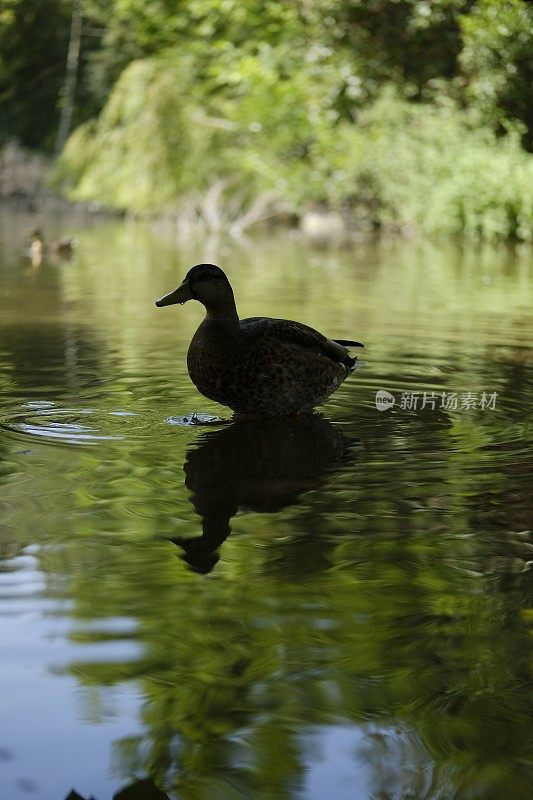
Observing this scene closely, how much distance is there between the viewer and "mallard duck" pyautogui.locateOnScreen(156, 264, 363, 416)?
6.18m

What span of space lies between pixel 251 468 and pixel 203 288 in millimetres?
1310

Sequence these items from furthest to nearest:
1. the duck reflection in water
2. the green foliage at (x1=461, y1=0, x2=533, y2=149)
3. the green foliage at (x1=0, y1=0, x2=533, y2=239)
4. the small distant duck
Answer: the green foliage at (x1=0, y1=0, x2=533, y2=239) < the green foliage at (x1=461, y1=0, x2=533, y2=149) < the small distant duck < the duck reflection in water

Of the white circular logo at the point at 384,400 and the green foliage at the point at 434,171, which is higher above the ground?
the green foliage at the point at 434,171

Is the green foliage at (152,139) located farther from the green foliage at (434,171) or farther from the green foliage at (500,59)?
the green foliage at (500,59)

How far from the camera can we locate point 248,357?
243 inches

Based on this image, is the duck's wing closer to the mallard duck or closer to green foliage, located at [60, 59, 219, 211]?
the mallard duck

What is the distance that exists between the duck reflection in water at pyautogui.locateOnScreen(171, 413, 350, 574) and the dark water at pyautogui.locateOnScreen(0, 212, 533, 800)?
2cm

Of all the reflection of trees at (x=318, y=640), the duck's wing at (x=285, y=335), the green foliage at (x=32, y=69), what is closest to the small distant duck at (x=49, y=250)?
the duck's wing at (x=285, y=335)

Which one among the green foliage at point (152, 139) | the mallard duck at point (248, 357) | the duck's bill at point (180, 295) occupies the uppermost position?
the green foliage at point (152, 139)

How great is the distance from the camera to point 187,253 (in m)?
24.1

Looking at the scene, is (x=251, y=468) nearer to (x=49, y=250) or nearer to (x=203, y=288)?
(x=203, y=288)

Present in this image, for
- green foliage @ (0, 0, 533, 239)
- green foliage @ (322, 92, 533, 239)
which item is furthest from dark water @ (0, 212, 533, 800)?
green foliage @ (322, 92, 533, 239)

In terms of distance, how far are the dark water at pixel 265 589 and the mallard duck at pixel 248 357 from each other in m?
0.17

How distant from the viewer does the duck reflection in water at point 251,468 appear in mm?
4508
